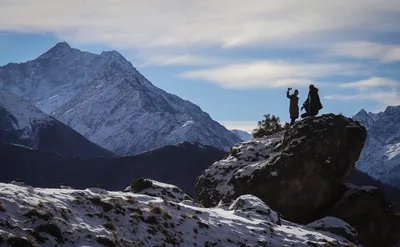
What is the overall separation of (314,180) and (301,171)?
1274 mm

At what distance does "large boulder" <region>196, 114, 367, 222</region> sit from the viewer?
38281 mm

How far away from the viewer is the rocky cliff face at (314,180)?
1501 inches

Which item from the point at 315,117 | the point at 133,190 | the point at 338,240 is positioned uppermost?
the point at 315,117

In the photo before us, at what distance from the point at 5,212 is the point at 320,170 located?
85.3ft

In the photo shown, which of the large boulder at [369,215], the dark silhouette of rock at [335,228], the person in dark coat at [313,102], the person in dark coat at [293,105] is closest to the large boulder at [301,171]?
the large boulder at [369,215]

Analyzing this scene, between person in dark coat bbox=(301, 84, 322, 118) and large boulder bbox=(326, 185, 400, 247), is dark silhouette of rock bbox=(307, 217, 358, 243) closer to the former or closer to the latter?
large boulder bbox=(326, 185, 400, 247)

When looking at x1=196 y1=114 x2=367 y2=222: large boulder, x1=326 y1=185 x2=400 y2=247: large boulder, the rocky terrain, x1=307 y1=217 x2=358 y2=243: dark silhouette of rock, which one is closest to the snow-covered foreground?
the rocky terrain

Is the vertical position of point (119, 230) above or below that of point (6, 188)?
below

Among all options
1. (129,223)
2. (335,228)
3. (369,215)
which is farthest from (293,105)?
(129,223)

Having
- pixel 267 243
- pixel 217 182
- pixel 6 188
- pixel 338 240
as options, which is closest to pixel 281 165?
pixel 217 182

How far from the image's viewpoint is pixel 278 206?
124 feet

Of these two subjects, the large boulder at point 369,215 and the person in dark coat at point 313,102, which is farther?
the person in dark coat at point 313,102

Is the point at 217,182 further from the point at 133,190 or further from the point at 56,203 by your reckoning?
the point at 56,203

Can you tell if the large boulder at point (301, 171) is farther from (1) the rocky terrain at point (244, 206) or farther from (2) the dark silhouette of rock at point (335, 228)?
(2) the dark silhouette of rock at point (335, 228)
